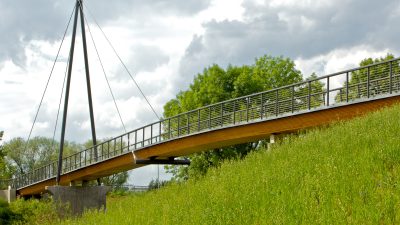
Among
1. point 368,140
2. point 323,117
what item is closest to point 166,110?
point 323,117

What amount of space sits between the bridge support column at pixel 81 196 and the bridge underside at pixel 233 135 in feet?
4.95

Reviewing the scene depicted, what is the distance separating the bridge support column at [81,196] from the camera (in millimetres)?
43719

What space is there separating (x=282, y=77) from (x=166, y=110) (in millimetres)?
12423

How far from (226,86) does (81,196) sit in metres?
17.7

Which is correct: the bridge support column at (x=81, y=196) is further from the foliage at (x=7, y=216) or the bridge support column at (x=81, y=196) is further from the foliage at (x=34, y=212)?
the foliage at (x=7, y=216)

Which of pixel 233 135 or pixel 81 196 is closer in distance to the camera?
pixel 233 135

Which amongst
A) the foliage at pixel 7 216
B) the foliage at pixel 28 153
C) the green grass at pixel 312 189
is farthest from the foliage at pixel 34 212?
the foliage at pixel 28 153

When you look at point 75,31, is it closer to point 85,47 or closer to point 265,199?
point 85,47

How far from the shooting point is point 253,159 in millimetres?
20047

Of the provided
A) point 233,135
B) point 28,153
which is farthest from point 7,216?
point 28,153

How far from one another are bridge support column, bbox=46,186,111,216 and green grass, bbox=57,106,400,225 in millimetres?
25786

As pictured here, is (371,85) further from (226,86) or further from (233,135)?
(226,86)

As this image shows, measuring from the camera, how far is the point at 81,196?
147ft

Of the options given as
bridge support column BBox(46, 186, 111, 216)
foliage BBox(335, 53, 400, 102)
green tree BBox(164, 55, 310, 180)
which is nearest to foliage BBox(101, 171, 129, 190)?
green tree BBox(164, 55, 310, 180)
